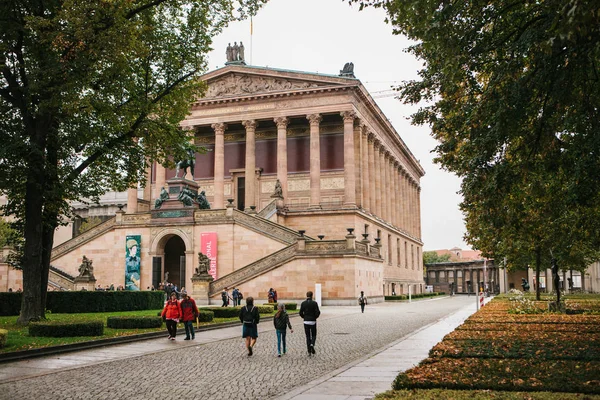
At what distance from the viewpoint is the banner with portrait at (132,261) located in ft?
166

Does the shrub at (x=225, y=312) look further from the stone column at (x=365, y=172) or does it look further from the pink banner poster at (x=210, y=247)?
the stone column at (x=365, y=172)

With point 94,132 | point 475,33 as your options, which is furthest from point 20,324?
point 475,33

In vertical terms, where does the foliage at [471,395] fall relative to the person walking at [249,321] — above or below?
below

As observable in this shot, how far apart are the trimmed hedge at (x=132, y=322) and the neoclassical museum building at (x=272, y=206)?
18.3 meters

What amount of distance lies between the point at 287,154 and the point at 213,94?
35.3ft

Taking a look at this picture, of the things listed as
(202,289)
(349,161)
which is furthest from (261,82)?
(202,289)

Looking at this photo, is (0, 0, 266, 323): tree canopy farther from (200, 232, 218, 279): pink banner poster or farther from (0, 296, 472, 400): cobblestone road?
(200, 232, 218, 279): pink banner poster

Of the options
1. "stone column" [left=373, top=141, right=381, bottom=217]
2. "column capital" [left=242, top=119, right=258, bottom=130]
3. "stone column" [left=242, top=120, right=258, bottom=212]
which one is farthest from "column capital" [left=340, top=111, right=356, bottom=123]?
"stone column" [left=373, top=141, right=381, bottom=217]

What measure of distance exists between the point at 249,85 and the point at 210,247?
78.0 ft

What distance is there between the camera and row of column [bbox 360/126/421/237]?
65.9 meters

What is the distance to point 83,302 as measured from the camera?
1281 inches

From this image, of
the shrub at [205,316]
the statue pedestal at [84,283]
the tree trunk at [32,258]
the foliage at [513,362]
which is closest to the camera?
the foliage at [513,362]

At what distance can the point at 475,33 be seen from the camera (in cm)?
1341

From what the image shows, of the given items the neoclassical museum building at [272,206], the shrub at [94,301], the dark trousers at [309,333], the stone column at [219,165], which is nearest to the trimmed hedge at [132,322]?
the dark trousers at [309,333]
